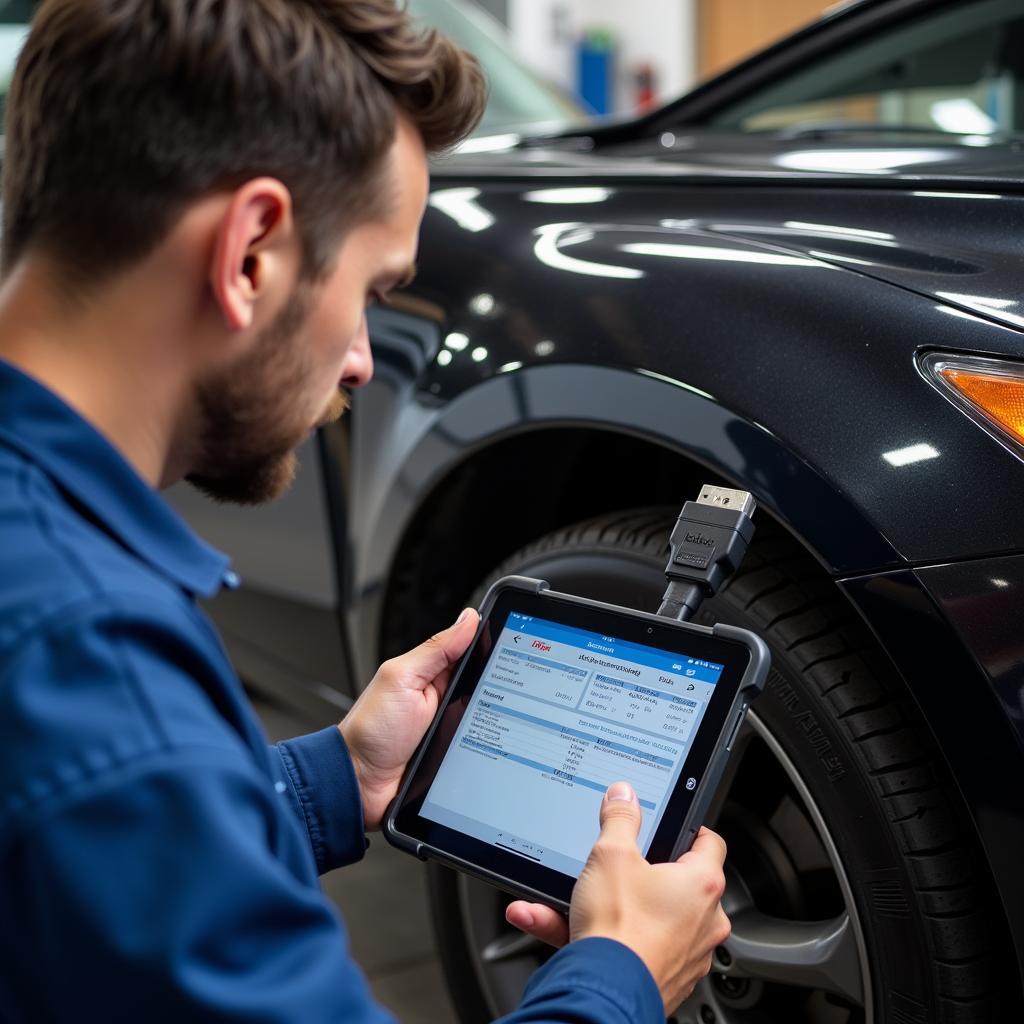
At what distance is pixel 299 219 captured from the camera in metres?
0.66

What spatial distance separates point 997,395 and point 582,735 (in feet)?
1.17

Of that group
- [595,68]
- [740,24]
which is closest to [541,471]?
[740,24]

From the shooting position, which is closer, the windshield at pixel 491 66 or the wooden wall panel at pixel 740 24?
the windshield at pixel 491 66

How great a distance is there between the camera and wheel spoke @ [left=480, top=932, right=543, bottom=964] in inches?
43.9

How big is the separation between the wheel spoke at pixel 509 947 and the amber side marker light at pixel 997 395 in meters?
0.60

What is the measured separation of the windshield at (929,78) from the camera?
167 centimetres

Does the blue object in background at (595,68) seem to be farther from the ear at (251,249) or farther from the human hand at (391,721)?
the ear at (251,249)

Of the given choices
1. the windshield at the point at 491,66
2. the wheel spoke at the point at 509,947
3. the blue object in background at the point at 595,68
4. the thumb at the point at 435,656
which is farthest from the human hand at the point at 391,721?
the blue object in background at the point at 595,68

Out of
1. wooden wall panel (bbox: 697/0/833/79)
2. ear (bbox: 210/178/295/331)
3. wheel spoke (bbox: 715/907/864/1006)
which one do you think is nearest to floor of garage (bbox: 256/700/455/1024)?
wheel spoke (bbox: 715/907/864/1006)

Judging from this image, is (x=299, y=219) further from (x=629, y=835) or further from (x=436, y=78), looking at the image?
(x=629, y=835)

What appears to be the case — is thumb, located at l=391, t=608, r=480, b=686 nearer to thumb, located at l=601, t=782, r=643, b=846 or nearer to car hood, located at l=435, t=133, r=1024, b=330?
thumb, located at l=601, t=782, r=643, b=846

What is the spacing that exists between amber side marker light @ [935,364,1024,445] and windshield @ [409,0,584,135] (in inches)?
50.6

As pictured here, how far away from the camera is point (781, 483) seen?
887 mm

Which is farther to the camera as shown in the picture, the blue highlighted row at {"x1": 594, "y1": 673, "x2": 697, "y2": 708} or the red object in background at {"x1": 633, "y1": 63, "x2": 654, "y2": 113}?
the red object in background at {"x1": 633, "y1": 63, "x2": 654, "y2": 113}
